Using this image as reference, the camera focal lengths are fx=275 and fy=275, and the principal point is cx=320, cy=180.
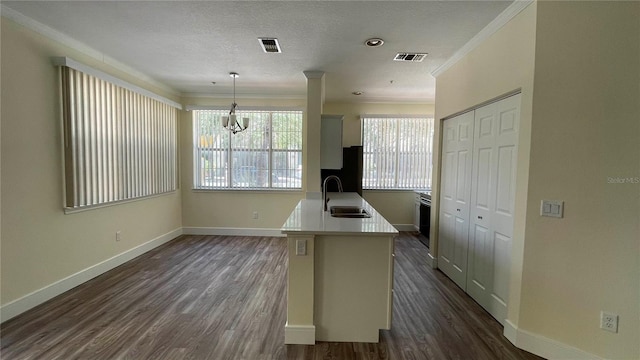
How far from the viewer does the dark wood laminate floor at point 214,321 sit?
2.07 meters

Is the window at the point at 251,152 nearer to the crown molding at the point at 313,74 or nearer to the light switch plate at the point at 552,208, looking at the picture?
the crown molding at the point at 313,74

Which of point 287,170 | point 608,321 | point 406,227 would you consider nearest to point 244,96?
point 287,170

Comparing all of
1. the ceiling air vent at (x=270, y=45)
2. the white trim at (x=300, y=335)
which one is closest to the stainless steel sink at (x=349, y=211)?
the white trim at (x=300, y=335)

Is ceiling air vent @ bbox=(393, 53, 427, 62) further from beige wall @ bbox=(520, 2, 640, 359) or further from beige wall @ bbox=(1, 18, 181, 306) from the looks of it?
beige wall @ bbox=(1, 18, 181, 306)

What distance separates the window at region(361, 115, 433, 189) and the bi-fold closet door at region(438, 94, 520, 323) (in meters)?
2.04

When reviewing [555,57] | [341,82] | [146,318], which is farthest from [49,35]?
[555,57]

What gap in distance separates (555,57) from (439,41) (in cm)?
112

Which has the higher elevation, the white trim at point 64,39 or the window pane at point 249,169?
the white trim at point 64,39

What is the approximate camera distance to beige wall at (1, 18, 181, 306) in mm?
2412

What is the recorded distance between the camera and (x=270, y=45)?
2975mm

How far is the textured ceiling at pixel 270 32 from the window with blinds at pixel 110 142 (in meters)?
0.49

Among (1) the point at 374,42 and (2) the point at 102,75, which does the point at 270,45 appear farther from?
(2) the point at 102,75

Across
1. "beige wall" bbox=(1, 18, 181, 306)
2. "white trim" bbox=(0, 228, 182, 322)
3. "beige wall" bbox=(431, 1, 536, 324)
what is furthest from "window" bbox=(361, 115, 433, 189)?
"beige wall" bbox=(1, 18, 181, 306)

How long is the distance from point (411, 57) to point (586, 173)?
82.3 inches
